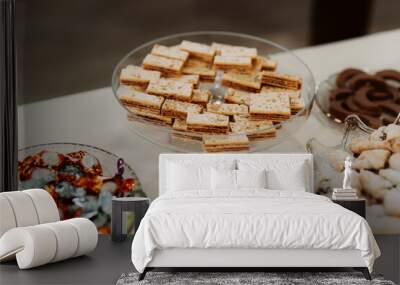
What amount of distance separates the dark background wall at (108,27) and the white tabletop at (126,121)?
0.12m

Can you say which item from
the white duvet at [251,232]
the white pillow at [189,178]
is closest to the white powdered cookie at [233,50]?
the white pillow at [189,178]

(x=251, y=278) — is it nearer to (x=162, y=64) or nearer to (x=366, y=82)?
(x=162, y=64)

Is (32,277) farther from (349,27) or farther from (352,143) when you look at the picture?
(349,27)

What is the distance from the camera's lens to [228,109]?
7.14m

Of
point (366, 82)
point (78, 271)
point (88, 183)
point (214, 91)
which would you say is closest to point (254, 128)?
point (214, 91)

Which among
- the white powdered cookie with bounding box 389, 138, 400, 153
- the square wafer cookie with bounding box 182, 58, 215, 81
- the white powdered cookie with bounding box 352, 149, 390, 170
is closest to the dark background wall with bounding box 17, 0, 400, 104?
the square wafer cookie with bounding box 182, 58, 215, 81

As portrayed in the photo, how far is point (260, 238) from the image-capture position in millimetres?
4902

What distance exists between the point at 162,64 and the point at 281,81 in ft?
4.27

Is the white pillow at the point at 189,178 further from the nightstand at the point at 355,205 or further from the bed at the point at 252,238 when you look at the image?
the bed at the point at 252,238

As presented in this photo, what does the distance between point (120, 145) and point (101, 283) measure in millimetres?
2629

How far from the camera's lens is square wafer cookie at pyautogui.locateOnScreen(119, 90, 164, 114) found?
23.3 feet

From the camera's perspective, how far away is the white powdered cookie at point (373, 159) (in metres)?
7.25

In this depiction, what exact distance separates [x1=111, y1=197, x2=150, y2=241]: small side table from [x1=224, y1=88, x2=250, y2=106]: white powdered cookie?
141 centimetres

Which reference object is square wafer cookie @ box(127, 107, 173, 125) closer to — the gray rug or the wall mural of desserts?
the wall mural of desserts
